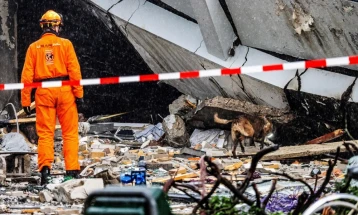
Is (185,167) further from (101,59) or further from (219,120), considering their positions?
(101,59)

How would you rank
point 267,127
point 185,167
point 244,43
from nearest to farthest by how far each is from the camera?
point 185,167 < point 244,43 < point 267,127

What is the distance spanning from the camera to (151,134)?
34.9 ft

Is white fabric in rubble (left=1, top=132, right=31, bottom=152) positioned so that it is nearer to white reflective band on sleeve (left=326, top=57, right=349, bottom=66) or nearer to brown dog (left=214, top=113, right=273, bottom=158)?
brown dog (left=214, top=113, right=273, bottom=158)

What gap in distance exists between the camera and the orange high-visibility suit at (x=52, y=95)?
258 inches

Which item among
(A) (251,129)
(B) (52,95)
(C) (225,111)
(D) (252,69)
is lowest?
(A) (251,129)

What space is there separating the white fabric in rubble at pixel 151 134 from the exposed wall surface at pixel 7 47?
2.37 m

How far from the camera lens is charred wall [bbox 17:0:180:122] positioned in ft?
37.9

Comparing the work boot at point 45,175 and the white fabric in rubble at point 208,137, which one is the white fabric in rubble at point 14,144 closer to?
the work boot at point 45,175

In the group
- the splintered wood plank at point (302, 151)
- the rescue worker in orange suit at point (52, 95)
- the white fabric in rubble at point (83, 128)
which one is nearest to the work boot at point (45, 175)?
the rescue worker in orange suit at point (52, 95)

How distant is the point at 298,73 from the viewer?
849 centimetres

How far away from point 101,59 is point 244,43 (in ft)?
13.1

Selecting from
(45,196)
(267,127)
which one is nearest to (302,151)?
(267,127)

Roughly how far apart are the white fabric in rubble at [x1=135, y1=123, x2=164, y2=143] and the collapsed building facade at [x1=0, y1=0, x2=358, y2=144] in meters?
0.80

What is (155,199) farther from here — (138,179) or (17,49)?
(17,49)
